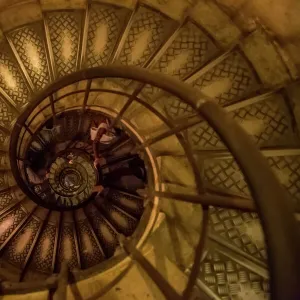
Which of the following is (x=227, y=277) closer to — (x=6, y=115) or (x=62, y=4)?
(x=6, y=115)

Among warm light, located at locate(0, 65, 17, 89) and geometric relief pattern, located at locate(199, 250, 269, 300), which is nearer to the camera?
geometric relief pattern, located at locate(199, 250, 269, 300)

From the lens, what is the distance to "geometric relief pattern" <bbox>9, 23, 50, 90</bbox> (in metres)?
4.40

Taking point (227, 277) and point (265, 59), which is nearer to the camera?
point (227, 277)

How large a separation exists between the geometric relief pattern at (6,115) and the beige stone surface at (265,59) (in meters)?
2.78

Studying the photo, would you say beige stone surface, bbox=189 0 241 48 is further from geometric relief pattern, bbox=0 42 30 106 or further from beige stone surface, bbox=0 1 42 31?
geometric relief pattern, bbox=0 42 30 106

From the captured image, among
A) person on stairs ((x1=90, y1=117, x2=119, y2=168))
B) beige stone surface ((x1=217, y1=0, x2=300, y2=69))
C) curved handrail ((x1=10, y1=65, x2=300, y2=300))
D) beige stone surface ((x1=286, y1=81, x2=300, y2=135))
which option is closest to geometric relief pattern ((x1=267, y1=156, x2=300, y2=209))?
beige stone surface ((x1=286, y1=81, x2=300, y2=135))

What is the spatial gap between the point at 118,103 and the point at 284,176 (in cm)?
200

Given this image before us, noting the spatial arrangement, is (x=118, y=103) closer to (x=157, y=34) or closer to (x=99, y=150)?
(x=157, y=34)

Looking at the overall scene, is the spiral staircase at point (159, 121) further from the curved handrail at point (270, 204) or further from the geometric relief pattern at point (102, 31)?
the curved handrail at point (270, 204)

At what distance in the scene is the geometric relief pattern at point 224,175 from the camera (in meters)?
3.64

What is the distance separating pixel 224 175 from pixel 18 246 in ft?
9.83

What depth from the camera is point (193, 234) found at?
365 cm

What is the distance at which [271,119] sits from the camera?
3732mm

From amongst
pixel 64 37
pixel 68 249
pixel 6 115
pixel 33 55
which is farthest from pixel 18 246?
pixel 64 37
